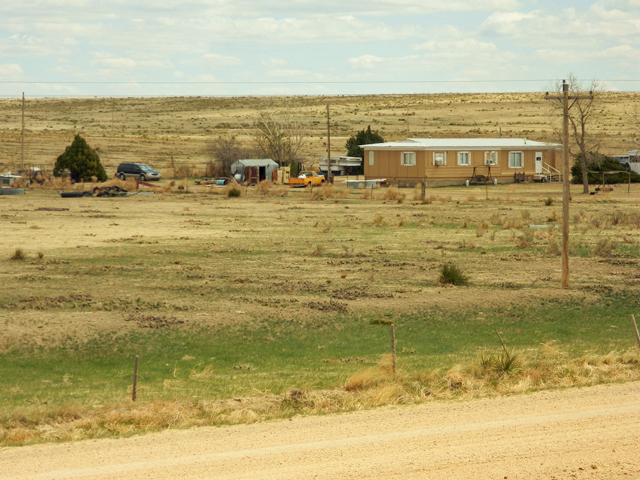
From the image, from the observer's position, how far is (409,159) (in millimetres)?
57656

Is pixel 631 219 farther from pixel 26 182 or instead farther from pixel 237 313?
pixel 26 182

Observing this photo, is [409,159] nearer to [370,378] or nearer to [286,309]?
[286,309]

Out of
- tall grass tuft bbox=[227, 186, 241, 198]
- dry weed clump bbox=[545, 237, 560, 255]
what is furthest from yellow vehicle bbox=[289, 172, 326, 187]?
dry weed clump bbox=[545, 237, 560, 255]

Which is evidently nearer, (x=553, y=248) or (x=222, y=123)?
(x=553, y=248)

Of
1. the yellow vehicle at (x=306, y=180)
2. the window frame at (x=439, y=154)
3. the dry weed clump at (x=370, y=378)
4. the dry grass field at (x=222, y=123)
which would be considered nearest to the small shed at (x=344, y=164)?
the yellow vehicle at (x=306, y=180)

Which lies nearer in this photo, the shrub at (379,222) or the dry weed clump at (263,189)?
the shrub at (379,222)

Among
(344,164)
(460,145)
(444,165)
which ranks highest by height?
(460,145)

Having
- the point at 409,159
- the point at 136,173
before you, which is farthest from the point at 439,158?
the point at 136,173

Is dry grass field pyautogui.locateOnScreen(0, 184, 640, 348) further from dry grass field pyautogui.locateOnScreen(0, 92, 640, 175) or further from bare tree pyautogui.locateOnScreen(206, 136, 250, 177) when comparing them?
dry grass field pyautogui.locateOnScreen(0, 92, 640, 175)

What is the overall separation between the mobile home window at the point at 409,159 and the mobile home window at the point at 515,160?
8224 millimetres

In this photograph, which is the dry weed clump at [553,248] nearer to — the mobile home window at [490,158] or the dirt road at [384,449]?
the dirt road at [384,449]

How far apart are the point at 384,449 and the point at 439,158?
5035 cm

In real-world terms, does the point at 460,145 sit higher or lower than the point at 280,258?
higher

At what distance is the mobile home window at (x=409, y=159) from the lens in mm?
57562
